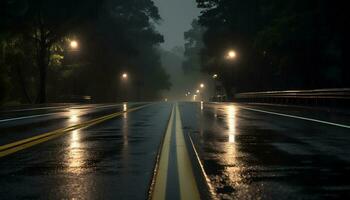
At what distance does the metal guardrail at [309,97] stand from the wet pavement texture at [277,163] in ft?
36.2

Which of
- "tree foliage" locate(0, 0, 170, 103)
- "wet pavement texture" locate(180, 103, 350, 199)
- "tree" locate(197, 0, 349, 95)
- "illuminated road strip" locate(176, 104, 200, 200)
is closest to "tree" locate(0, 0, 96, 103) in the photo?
"tree foliage" locate(0, 0, 170, 103)

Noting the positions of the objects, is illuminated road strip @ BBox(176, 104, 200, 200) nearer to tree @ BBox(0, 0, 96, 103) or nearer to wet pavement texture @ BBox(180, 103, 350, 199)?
wet pavement texture @ BBox(180, 103, 350, 199)

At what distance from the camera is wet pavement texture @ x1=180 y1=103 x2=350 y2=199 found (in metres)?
6.12

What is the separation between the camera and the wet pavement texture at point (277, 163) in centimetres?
612

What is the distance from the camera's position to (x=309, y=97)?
28.8 metres

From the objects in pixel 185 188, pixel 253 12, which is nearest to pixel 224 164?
pixel 185 188

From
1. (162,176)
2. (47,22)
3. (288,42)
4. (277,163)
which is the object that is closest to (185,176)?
(162,176)

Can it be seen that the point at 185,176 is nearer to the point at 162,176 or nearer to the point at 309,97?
the point at 162,176

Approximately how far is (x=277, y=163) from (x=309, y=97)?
844 inches

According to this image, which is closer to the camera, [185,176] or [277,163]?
[185,176]

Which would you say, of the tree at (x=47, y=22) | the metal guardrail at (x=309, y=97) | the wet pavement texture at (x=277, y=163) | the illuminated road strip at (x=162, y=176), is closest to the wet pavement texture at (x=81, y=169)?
the illuminated road strip at (x=162, y=176)

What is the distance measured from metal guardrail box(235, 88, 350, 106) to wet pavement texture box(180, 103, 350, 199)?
36.2 ft

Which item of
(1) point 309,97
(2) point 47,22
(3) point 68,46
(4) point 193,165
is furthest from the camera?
(3) point 68,46

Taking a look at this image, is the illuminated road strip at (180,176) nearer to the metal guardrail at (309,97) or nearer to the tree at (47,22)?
the metal guardrail at (309,97)
